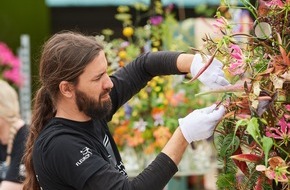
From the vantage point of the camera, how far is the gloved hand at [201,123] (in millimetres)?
1930

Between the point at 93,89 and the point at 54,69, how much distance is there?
144 mm

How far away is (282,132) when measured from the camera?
1746 mm

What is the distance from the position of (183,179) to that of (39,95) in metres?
2.21

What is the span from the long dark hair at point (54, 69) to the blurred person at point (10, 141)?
2.42ft

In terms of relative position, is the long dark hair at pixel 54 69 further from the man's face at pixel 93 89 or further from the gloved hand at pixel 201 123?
the gloved hand at pixel 201 123

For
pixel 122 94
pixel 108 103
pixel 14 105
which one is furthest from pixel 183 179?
pixel 108 103

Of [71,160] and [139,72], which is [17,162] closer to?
[139,72]

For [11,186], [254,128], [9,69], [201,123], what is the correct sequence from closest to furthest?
[254,128]
[201,123]
[11,186]
[9,69]

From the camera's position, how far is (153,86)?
395 centimetres

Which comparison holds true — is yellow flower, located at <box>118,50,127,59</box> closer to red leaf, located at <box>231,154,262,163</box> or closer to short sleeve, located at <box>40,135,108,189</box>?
short sleeve, located at <box>40,135,108,189</box>

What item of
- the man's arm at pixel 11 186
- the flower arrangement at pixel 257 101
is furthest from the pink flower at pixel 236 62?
the man's arm at pixel 11 186

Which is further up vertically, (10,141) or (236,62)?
(236,62)

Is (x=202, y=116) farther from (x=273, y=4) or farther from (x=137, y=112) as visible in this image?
(x=137, y=112)

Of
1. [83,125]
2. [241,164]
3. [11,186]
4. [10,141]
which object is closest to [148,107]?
[10,141]
